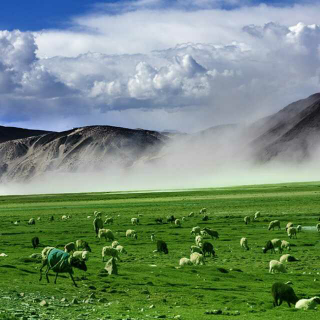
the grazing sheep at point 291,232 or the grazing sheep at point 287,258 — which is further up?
the grazing sheep at point 291,232

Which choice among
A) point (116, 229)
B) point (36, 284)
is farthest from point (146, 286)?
point (116, 229)

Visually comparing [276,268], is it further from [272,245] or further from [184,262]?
[272,245]

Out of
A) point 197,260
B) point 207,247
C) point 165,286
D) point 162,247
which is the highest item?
point 207,247

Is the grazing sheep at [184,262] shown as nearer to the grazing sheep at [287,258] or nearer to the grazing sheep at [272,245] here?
the grazing sheep at [287,258]

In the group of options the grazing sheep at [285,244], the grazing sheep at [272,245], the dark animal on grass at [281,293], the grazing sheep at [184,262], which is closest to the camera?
the dark animal on grass at [281,293]

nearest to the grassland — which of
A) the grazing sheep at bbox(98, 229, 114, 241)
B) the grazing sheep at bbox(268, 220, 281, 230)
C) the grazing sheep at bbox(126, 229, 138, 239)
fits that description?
the grazing sheep at bbox(98, 229, 114, 241)

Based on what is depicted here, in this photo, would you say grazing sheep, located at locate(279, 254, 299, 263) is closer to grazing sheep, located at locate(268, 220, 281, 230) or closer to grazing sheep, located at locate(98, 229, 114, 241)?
grazing sheep, located at locate(98, 229, 114, 241)

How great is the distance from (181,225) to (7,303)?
32664 millimetres

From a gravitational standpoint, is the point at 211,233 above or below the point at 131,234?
above

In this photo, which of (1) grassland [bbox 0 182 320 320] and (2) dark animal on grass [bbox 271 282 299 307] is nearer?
(1) grassland [bbox 0 182 320 320]

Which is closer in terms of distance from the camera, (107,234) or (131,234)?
(107,234)

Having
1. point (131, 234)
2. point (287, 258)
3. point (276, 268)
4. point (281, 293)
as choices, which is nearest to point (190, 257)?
point (276, 268)

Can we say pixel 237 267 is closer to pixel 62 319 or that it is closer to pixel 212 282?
pixel 212 282

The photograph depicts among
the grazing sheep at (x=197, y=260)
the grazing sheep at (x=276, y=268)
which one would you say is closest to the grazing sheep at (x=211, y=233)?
the grazing sheep at (x=197, y=260)
